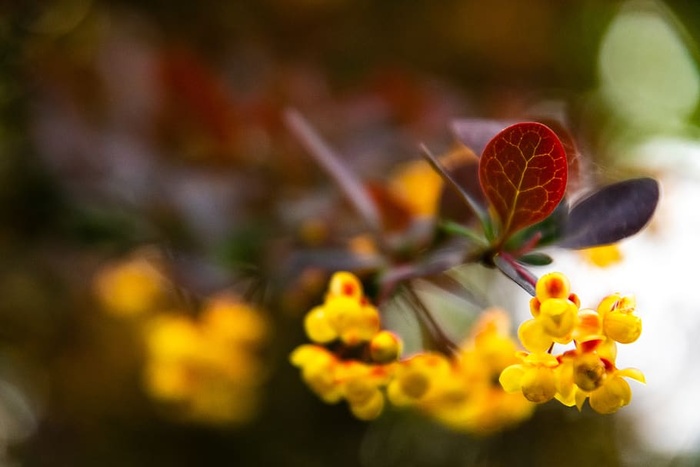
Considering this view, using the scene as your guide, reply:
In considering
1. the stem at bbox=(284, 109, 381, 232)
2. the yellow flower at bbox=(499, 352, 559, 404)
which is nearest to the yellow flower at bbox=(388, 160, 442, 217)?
the stem at bbox=(284, 109, 381, 232)

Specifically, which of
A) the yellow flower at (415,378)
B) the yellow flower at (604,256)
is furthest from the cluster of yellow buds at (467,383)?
the yellow flower at (604,256)

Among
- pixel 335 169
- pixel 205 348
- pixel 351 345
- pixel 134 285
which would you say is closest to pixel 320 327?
pixel 351 345

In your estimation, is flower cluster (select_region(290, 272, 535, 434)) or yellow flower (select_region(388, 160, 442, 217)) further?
yellow flower (select_region(388, 160, 442, 217))

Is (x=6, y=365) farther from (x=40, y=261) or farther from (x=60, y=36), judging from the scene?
(x=60, y=36)

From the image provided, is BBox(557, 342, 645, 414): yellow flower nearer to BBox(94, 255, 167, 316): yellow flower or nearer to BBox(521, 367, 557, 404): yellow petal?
BBox(521, 367, 557, 404): yellow petal

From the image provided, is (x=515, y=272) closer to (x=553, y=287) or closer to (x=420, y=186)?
(x=553, y=287)

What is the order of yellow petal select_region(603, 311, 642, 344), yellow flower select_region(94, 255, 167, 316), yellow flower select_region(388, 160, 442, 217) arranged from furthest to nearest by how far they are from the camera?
yellow flower select_region(94, 255, 167, 316), yellow flower select_region(388, 160, 442, 217), yellow petal select_region(603, 311, 642, 344)

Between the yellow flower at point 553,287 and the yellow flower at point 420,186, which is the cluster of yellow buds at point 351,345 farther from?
the yellow flower at point 420,186
